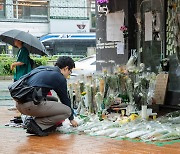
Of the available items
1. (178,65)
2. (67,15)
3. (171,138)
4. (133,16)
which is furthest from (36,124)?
(67,15)

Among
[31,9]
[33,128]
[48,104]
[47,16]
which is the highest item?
[31,9]

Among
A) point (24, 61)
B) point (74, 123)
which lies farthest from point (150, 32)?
point (74, 123)

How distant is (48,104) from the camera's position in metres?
6.73

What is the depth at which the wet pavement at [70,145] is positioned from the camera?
5668 millimetres

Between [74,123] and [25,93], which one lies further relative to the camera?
[74,123]

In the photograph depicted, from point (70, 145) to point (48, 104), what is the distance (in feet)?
3.08

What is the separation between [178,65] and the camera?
866 centimetres

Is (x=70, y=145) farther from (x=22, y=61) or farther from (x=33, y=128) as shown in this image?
(x=22, y=61)

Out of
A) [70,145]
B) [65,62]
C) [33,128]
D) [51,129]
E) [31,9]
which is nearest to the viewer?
[70,145]

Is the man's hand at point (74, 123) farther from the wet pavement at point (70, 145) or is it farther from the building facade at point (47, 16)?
the building facade at point (47, 16)

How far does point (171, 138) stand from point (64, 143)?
1540 millimetres

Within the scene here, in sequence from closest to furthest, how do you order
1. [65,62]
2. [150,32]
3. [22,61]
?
[65,62]
[22,61]
[150,32]

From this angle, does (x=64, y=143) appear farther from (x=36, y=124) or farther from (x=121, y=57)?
(x=121, y=57)

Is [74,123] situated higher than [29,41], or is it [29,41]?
[29,41]
